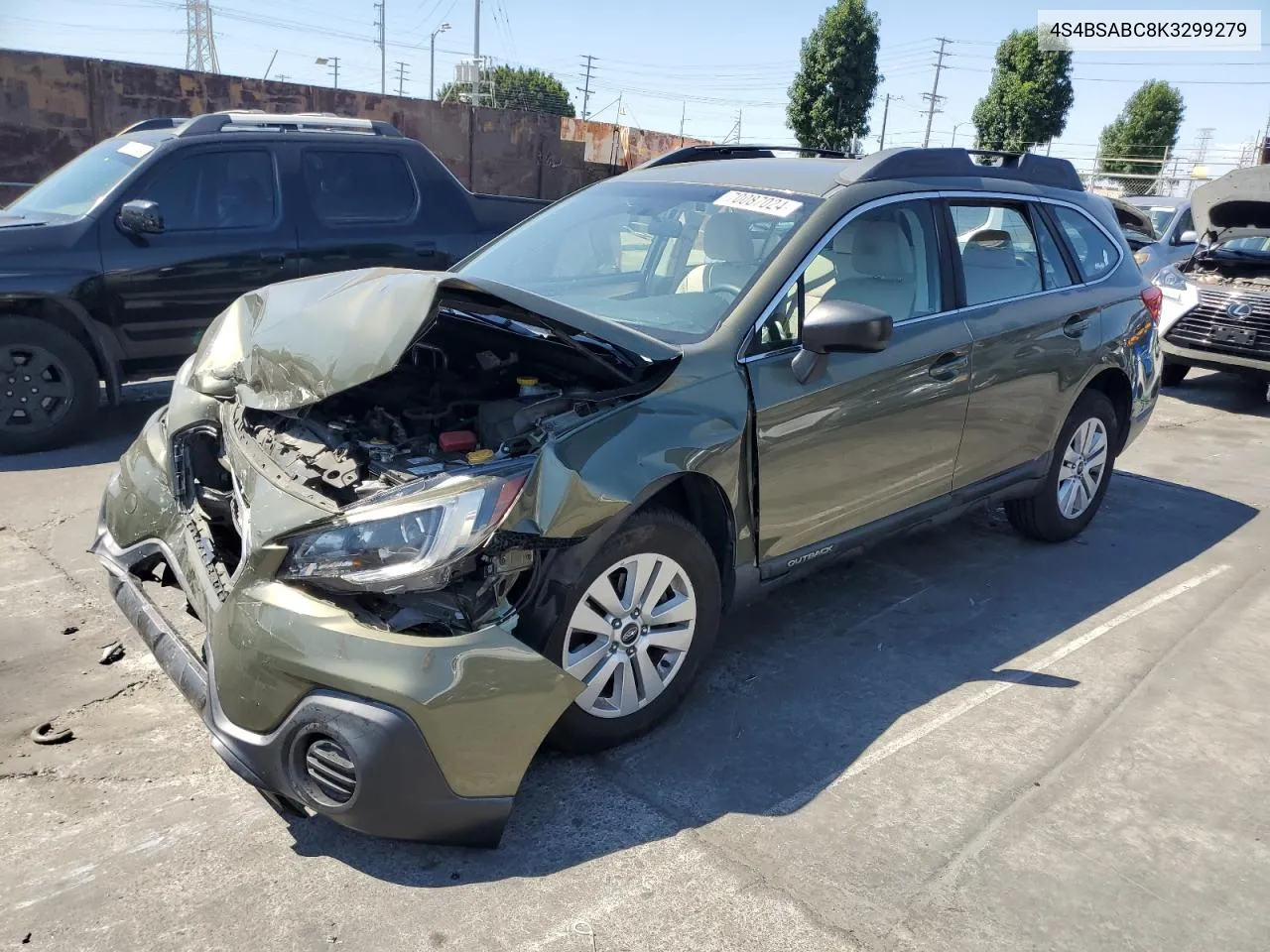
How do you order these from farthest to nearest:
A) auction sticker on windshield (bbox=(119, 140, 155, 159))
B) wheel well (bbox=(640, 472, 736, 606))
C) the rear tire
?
1. the rear tire
2. auction sticker on windshield (bbox=(119, 140, 155, 159))
3. wheel well (bbox=(640, 472, 736, 606))

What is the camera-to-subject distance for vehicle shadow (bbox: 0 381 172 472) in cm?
583

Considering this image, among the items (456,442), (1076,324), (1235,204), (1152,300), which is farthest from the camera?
(1235,204)

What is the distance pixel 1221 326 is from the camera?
9.35 metres

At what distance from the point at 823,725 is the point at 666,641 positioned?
69 centimetres

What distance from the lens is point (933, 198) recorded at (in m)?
4.13

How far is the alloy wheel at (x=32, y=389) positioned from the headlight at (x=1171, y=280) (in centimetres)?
954

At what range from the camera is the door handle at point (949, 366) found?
399 cm

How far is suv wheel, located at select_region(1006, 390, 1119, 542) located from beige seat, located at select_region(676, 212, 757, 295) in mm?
2201

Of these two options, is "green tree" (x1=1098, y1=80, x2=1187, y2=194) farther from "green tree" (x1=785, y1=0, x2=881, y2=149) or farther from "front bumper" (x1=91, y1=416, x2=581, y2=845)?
"front bumper" (x1=91, y1=416, x2=581, y2=845)

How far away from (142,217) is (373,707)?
479 cm

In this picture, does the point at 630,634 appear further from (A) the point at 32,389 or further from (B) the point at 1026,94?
(B) the point at 1026,94

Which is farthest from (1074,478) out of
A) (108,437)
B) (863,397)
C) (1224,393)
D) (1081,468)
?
(1224,393)

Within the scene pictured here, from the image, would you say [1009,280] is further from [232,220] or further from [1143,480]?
[232,220]

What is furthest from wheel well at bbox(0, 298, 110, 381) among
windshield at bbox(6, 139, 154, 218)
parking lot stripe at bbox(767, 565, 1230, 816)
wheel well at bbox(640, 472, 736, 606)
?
parking lot stripe at bbox(767, 565, 1230, 816)
